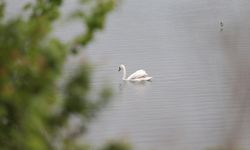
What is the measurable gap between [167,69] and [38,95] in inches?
260

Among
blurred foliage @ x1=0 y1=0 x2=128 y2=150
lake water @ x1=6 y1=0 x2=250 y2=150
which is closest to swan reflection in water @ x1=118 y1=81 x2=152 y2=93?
lake water @ x1=6 y1=0 x2=250 y2=150

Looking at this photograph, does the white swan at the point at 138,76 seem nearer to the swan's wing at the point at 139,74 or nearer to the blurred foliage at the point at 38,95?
the swan's wing at the point at 139,74

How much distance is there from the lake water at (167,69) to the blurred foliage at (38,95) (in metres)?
1.58

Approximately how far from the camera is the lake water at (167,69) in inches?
208

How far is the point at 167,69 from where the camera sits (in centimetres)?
809

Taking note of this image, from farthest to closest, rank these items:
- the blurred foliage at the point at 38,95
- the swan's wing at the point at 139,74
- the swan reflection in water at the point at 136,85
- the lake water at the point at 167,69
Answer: the swan's wing at the point at 139,74, the swan reflection in water at the point at 136,85, the lake water at the point at 167,69, the blurred foliage at the point at 38,95

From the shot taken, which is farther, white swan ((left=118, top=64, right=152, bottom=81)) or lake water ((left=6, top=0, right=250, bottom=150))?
white swan ((left=118, top=64, right=152, bottom=81))

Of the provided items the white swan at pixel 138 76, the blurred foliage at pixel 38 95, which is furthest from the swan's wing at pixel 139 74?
the blurred foliage at pixel 38 95

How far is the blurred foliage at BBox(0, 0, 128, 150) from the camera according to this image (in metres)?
1.48

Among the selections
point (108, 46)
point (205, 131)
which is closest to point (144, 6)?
point (108, 46)

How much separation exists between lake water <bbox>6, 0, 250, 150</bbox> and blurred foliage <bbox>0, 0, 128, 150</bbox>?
5.19 feet

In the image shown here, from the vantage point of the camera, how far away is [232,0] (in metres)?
11.2

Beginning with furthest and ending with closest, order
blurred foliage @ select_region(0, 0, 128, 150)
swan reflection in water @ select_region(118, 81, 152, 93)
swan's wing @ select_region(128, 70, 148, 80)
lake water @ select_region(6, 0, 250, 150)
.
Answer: swan's wing @ select_region(128, 70, 148, 80) < swan reflection in water @ select_region(118, 81, 152, 93) < lake water @ select_region(6, 0, 250, 150) < blurred foliage @ select_region(0, 0, 128, 150)

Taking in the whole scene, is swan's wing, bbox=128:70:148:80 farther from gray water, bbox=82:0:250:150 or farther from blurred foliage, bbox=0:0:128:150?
blurred foliage, bbox=0:0:128:150
